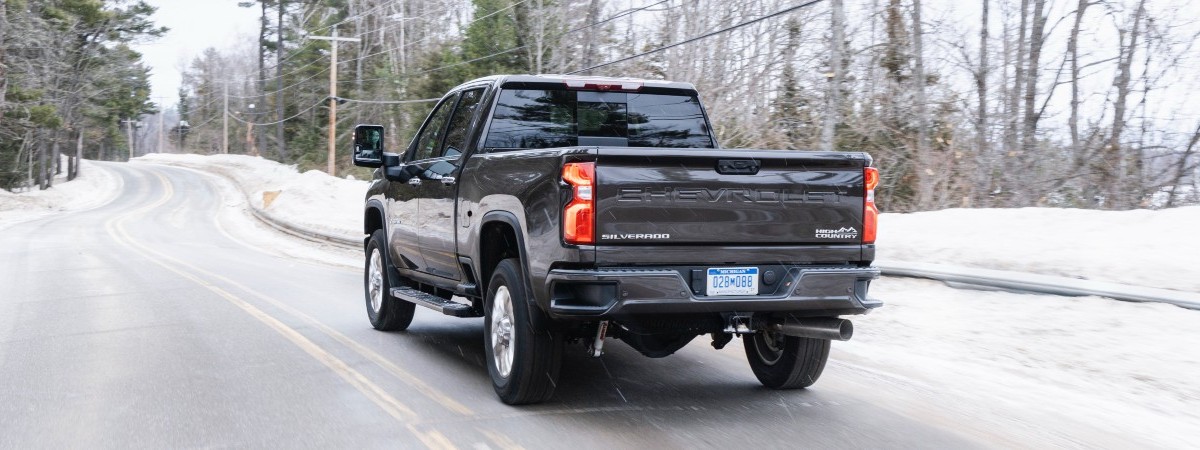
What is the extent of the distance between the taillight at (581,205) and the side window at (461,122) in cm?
210

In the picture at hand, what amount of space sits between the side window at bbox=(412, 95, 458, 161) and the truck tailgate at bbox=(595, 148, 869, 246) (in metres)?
2.95

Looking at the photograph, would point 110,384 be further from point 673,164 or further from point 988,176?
point 988,176

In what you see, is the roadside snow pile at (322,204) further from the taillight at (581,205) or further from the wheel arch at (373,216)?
the taillight at (581,205)

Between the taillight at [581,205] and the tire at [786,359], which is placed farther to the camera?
the tire at [786,359]

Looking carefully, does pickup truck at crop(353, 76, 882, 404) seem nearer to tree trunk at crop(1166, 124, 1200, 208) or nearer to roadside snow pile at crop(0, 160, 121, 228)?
tree trunk at crop(1166, 124, 1200, 208)

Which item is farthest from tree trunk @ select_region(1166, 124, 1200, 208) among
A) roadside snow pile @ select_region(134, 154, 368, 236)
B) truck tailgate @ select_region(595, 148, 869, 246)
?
roadside snow pile @ select_region(134, 154, 368, 236)

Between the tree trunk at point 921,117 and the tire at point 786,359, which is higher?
the tree trunk at point 921,117

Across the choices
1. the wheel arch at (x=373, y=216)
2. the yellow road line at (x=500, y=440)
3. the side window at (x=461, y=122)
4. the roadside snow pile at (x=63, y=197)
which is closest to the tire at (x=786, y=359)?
the yellow road line at (x=500, y=440)

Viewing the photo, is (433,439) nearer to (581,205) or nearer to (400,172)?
(581,205)

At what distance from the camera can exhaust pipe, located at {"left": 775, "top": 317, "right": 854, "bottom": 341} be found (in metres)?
5.49

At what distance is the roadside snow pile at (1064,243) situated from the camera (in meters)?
9.13

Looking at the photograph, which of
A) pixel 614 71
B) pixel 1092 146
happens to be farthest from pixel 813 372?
pixel 614 71

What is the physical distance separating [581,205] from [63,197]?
58.0m

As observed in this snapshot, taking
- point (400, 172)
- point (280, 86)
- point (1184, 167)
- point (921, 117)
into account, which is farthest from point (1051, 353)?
point (280, 86)
